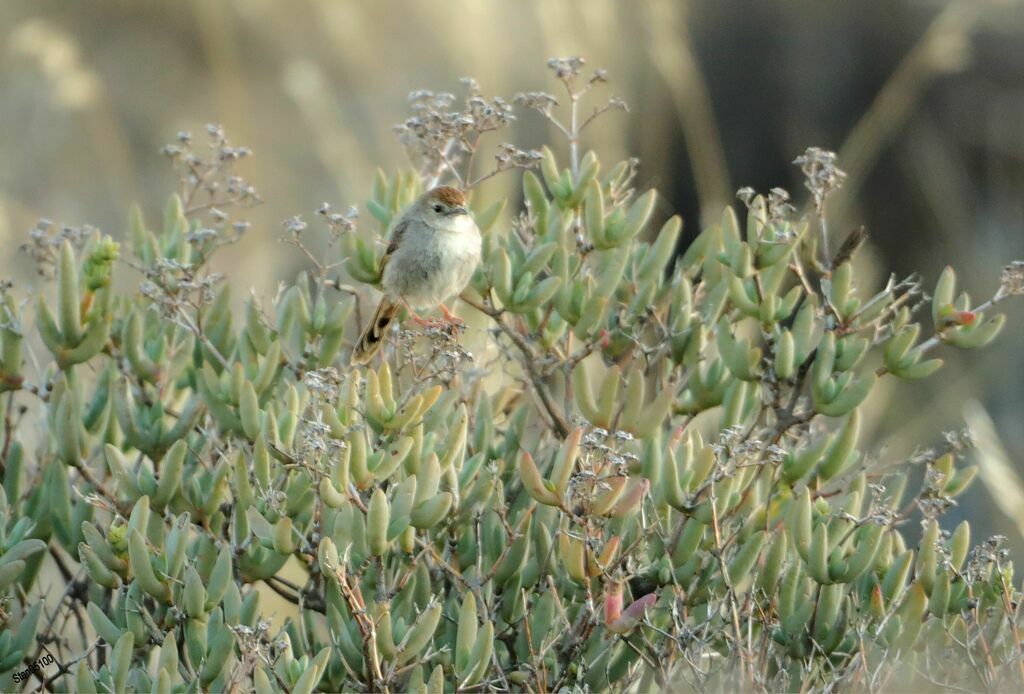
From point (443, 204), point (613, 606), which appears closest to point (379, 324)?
point (443, 204)

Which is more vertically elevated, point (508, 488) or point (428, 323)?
point (428, 323)

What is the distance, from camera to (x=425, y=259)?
3266 mm

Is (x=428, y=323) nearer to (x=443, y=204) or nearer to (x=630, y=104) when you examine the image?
(x=443, y=204)

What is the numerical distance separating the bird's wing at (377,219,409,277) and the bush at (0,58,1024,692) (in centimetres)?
15

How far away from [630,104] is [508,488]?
4724 millimetres

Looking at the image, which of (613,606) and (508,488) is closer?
(613,606)

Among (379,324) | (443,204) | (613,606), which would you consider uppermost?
(443,204)

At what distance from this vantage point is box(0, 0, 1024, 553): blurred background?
5426mm

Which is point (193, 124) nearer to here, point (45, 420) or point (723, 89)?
point (723, 89)

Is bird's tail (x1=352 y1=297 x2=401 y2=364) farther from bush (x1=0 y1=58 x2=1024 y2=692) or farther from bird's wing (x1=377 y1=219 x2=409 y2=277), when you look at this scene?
bush (x1=0 y1=58 x2=1024 y2=692)

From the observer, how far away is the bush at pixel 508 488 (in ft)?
7.06

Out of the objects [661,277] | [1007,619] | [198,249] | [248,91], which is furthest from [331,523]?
[248,91]

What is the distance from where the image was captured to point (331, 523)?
2.29m

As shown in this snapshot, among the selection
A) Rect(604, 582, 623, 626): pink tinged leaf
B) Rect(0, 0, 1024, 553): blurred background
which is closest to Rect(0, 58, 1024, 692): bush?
Rect(604, 582, 623, 626): pink tinged leaf
